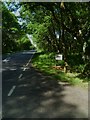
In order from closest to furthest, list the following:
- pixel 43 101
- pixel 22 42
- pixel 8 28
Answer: pixel 43 101, pixel 8 28, pixel 22 42

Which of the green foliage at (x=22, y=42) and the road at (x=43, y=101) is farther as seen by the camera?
the green foliage at (x=22, y=42)

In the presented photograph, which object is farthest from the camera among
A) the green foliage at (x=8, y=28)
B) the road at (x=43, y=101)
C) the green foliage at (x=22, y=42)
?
the green foliage at (x=22, y=42)

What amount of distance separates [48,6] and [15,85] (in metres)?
6.62

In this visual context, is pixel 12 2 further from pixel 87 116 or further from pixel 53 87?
pixel 87 116

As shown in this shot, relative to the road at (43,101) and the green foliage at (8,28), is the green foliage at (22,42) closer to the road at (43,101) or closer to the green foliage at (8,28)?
the green foliage at (8,28)

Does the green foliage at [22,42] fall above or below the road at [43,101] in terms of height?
below

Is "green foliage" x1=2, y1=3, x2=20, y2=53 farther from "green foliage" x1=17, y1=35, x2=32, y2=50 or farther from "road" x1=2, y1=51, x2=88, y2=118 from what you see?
"road" x1=2, y1=51, x2=88, y2=118

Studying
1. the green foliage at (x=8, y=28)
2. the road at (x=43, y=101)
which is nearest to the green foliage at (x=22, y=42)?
the green foliage at (x=8, y=28)

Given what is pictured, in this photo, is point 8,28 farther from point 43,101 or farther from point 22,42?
point 43,101

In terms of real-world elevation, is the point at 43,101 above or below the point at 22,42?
above

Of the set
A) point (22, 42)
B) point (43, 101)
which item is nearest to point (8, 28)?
point (22, 42)

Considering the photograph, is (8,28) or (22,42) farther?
(22,42)

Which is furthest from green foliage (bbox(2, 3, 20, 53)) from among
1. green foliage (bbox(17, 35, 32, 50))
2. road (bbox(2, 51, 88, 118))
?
road (bbox(2, 51, 88, 118))

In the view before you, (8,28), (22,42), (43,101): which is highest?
(8,28)
